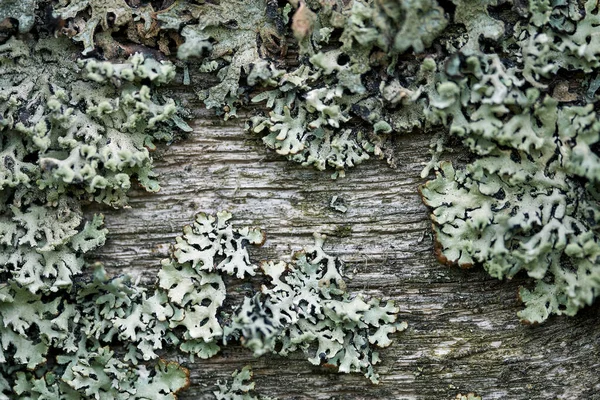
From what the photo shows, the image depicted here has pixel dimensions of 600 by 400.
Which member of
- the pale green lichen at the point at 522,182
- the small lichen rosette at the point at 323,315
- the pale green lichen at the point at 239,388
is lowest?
the pale green lichen at the point at 239,388

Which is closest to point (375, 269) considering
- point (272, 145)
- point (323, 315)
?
point (323, 315)

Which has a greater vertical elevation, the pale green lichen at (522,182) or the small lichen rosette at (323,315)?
the pale green lichen at (522,182)

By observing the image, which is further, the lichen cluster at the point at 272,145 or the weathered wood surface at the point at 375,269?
the weathered wood surface at the point at 375,269

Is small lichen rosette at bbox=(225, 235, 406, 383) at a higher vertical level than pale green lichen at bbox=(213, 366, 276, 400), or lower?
higher

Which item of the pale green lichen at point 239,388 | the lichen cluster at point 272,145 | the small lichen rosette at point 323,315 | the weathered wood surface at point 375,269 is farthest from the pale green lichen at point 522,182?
the pale green lichen at point 239,388

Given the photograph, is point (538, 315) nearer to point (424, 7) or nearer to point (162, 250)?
point (424, 7)

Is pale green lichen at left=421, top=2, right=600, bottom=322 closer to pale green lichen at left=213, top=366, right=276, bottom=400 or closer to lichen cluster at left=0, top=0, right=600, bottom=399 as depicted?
lichen cluster at left=0, top=0, right=600, bottom=399

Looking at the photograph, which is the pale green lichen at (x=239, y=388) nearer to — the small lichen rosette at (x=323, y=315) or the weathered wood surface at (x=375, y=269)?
the weathered wood surface at (x=375, y=269)

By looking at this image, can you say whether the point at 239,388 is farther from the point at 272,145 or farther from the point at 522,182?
the point at 522,182

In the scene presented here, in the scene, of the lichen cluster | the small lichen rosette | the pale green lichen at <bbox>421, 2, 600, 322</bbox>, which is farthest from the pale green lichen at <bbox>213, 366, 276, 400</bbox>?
the pale green lichen at <bbox>421, 2, 600, 322</bbox>
